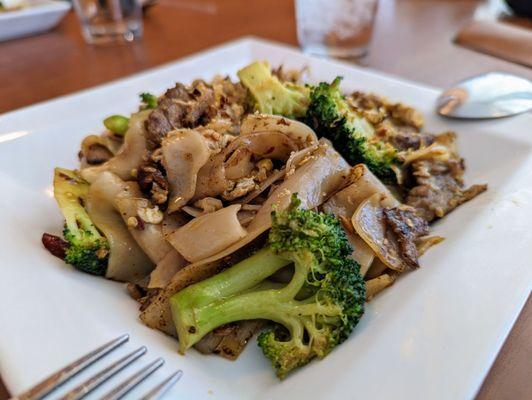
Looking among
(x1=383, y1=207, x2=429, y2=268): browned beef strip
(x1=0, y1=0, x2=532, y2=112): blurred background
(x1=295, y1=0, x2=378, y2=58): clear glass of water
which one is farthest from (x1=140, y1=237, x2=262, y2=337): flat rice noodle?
(x1=295, y1=0, x2=378, y2=58): clear glass of water

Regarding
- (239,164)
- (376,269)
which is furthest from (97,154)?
(376,269)

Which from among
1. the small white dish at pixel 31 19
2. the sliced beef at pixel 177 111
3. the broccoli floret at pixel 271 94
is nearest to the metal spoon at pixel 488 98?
the broccoli floret at pixel 271 94

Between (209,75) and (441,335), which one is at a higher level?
(209,75)

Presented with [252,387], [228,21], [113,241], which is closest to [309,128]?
[113,241]

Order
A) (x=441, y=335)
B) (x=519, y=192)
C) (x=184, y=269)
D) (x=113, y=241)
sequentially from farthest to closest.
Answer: (x=519, y=192), (x=113, y=241), (x=184, y=269), (x=441, y=335)

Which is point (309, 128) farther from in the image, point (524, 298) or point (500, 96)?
point (500, 96)

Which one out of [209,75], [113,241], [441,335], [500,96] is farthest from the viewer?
[209,75]

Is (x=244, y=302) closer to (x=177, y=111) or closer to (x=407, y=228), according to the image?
(x=407, y=228)

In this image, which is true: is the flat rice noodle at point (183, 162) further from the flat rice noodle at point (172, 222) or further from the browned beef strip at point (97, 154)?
the browned beef strip at point (97, 154)
